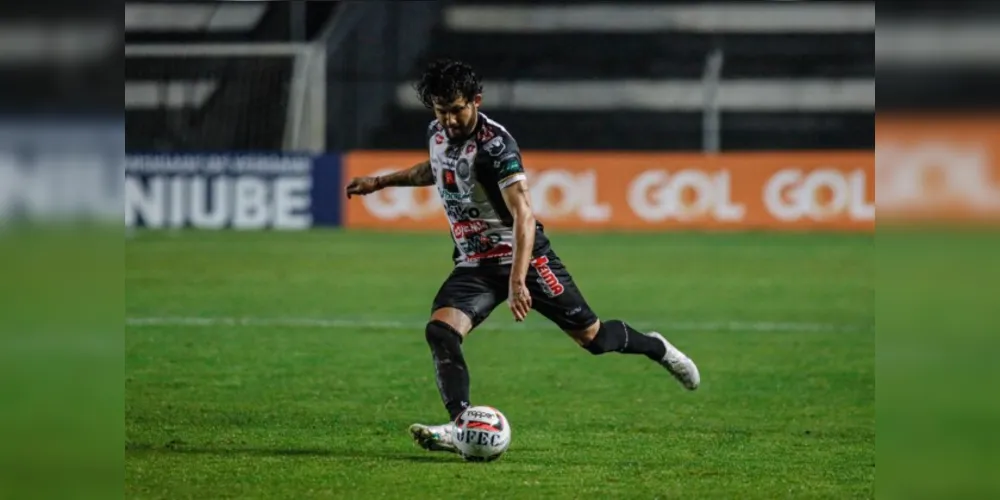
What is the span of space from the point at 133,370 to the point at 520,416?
3.23 meters

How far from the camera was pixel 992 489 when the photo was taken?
3230 mm

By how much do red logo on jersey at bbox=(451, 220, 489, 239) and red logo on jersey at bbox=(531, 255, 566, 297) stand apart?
37 cm

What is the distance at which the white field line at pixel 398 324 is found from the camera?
1280 cm

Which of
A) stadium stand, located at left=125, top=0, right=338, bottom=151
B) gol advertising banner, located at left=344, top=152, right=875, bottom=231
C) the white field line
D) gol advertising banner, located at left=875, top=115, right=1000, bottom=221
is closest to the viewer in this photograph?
gol advertising banner, located at left=875, top=115, right=1000, bottom=221

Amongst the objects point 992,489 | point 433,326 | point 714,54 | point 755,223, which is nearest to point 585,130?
point 714,54

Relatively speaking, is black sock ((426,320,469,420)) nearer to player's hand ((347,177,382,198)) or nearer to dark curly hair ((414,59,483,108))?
player's hand ((347,177,382,198))

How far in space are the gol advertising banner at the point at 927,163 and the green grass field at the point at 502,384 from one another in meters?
1.49

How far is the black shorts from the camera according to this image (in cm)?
706

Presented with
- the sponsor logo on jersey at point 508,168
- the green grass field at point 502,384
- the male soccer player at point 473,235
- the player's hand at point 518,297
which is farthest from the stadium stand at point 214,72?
the player's hand at point 518,297

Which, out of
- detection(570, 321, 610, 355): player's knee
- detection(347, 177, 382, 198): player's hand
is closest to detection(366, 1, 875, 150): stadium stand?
detection(570, 321, 610, 355): player's knee

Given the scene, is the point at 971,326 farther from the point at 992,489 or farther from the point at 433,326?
the point at 433,326

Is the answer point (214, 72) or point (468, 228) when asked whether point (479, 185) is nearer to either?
point (468, 228)

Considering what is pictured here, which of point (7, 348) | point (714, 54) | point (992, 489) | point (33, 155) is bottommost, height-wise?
point (992, 489)

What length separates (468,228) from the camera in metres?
7.09
